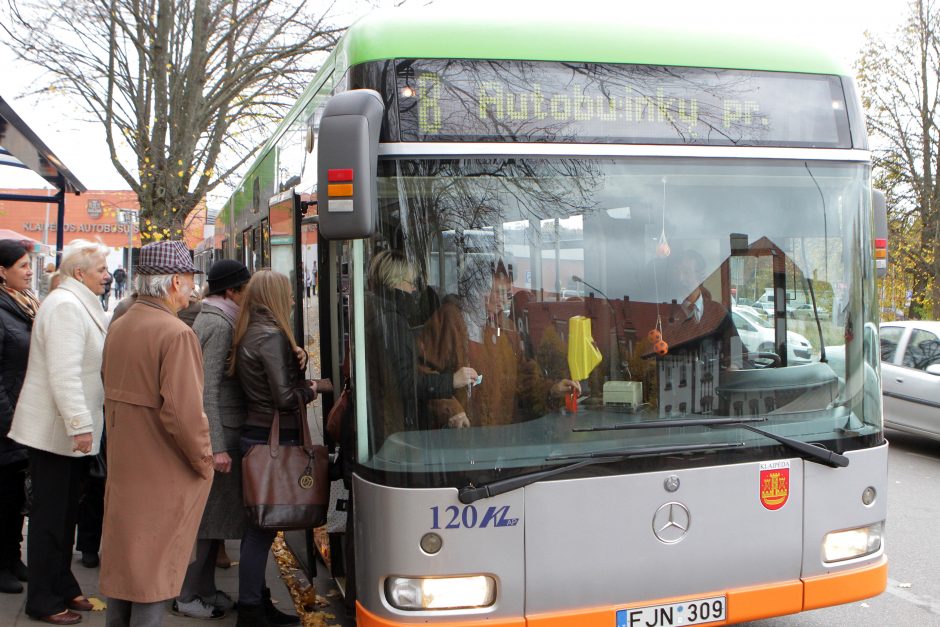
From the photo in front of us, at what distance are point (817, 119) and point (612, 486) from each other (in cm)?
182

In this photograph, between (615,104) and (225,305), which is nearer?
(615,104)

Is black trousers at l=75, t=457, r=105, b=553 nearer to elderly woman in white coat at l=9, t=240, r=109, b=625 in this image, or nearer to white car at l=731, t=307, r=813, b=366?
elderly woman in white coat at l=9, t=240, r=109, b=625

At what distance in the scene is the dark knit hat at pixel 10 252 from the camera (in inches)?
184

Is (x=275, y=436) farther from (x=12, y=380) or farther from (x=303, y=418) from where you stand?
(x=12, y=380)

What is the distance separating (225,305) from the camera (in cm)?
471

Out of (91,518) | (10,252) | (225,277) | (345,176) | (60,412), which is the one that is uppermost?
(345,176)

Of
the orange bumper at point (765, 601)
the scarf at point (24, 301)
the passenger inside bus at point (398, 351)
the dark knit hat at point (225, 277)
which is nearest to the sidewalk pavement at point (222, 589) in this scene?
the orange bumper at point (765, 601)

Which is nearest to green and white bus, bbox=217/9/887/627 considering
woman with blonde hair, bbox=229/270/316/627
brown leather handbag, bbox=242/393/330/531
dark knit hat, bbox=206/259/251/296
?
brown leather handbag, bbox=242/393/330/531

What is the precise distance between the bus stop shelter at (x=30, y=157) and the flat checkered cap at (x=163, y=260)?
9.01ft

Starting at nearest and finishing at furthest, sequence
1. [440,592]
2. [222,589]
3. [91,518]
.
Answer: [440,592] → [222,589] → [91,518]

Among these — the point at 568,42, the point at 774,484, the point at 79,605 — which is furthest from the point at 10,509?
the point at 774,484

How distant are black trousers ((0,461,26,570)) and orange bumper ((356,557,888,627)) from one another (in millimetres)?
2360

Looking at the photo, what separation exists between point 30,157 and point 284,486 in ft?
16.8

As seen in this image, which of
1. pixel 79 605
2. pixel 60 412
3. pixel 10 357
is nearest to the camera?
pixel 60 412
